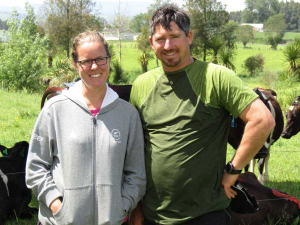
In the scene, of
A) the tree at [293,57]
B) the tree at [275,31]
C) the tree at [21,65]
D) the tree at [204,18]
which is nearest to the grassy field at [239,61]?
the tree at [275,31]

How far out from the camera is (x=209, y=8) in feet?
160

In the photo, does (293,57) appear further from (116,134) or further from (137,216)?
(116,134)

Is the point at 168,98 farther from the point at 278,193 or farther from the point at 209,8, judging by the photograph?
the point at 209,8

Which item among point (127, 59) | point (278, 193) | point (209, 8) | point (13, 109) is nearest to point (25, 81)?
point (13, 109)

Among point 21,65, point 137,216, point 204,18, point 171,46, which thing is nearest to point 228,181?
point 137,216

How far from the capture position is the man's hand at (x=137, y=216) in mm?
3549

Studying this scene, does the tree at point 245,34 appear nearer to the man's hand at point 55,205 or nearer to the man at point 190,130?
the man at point 190,130

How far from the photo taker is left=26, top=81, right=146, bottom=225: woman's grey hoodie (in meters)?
3.02

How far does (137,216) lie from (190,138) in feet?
2.84

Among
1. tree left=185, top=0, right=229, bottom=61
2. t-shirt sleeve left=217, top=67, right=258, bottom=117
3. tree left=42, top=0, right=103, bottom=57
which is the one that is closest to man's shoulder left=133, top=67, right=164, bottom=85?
t-shirt sleeve left=217, top=67, right=258, bottom=117

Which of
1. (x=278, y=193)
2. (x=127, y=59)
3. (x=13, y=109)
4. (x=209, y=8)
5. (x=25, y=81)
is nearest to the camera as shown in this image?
(x=278, y=193)

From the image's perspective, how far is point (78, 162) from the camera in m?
3.01

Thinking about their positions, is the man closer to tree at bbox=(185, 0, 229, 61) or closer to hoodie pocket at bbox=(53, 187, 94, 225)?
hoodie pocket at bbox=(53, 187, 94, 225)

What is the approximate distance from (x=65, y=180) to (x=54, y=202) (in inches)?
7.3
